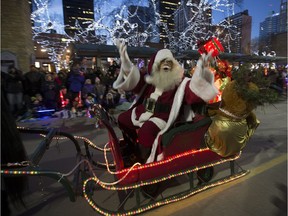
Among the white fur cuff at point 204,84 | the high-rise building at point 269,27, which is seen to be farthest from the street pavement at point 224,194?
the high-rise building at point 269,27

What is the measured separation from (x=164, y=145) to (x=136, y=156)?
0.68 meters

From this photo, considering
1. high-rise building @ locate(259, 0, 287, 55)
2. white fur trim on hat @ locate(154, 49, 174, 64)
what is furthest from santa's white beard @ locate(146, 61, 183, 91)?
high-rise building @ locate(259, 0, 287, 55)

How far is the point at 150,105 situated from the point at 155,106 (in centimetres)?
8

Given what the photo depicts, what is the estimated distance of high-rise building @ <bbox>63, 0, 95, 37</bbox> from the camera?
20042 mm

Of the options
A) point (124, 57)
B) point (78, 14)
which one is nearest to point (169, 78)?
point (124, 57)

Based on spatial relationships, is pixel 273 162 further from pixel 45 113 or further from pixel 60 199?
pixel 45 113

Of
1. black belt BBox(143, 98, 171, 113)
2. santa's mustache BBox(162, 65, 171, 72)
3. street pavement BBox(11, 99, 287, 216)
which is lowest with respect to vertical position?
street pavement BBox(11, 99, 287, 216)

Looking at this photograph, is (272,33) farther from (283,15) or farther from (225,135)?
(225,135)

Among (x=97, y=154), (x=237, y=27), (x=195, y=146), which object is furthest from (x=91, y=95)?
(x=237, y=27)

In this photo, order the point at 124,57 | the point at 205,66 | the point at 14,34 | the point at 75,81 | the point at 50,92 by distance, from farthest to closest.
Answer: the point at 14,34 → the point at 75,81 → the point at 50,92 → the point at 124,57 → the point at 205,66

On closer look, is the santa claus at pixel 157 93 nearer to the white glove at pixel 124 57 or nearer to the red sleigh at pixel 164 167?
the white glove at pixel 124 57

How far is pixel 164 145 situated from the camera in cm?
253

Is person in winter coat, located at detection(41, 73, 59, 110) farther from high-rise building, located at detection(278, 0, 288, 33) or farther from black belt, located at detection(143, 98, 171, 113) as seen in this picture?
high-rise building, located at detection(278, 0, 288, 33)

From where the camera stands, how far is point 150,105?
303 centimetres
